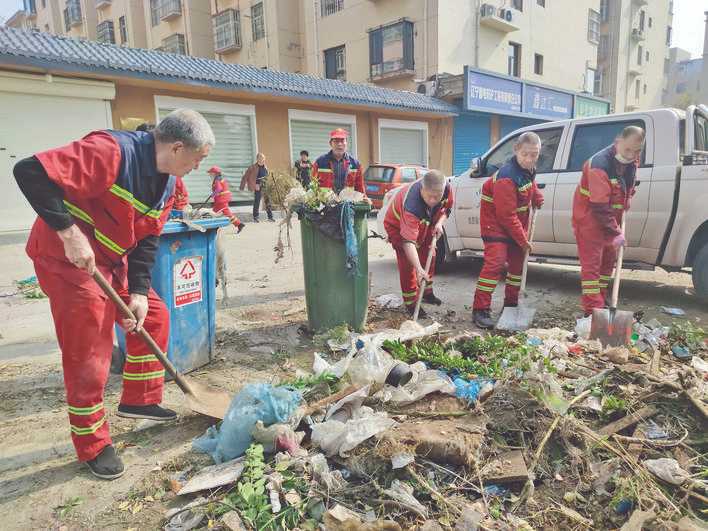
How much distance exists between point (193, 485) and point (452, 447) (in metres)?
1.24

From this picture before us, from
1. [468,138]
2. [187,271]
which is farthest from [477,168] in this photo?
[468,138]

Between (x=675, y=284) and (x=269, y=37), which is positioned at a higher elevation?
(x=269, y=37)

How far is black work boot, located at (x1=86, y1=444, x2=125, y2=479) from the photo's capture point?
94.3 inches

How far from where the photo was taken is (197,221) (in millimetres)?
3451

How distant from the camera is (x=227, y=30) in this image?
25359mm

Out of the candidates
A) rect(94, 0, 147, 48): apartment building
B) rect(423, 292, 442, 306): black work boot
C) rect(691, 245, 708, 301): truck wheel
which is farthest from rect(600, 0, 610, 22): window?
rect(423, 292, 442, 306): black work boot

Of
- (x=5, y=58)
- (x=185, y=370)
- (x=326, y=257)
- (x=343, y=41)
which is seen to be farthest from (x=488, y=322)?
(x=343, y=41)

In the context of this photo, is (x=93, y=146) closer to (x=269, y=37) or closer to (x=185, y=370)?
(x=185, y=370)

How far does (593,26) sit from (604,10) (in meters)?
3.23

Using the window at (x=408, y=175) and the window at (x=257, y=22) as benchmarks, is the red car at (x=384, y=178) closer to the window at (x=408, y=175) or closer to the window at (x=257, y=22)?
the window at (x=408, y=175)

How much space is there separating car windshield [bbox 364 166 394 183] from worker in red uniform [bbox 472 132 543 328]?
8233mm

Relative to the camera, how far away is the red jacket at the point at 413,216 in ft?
14.4

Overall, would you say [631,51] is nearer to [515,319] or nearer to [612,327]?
[515,319]

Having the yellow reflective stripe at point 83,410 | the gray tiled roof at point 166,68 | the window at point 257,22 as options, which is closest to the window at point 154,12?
the window at point 257,22
